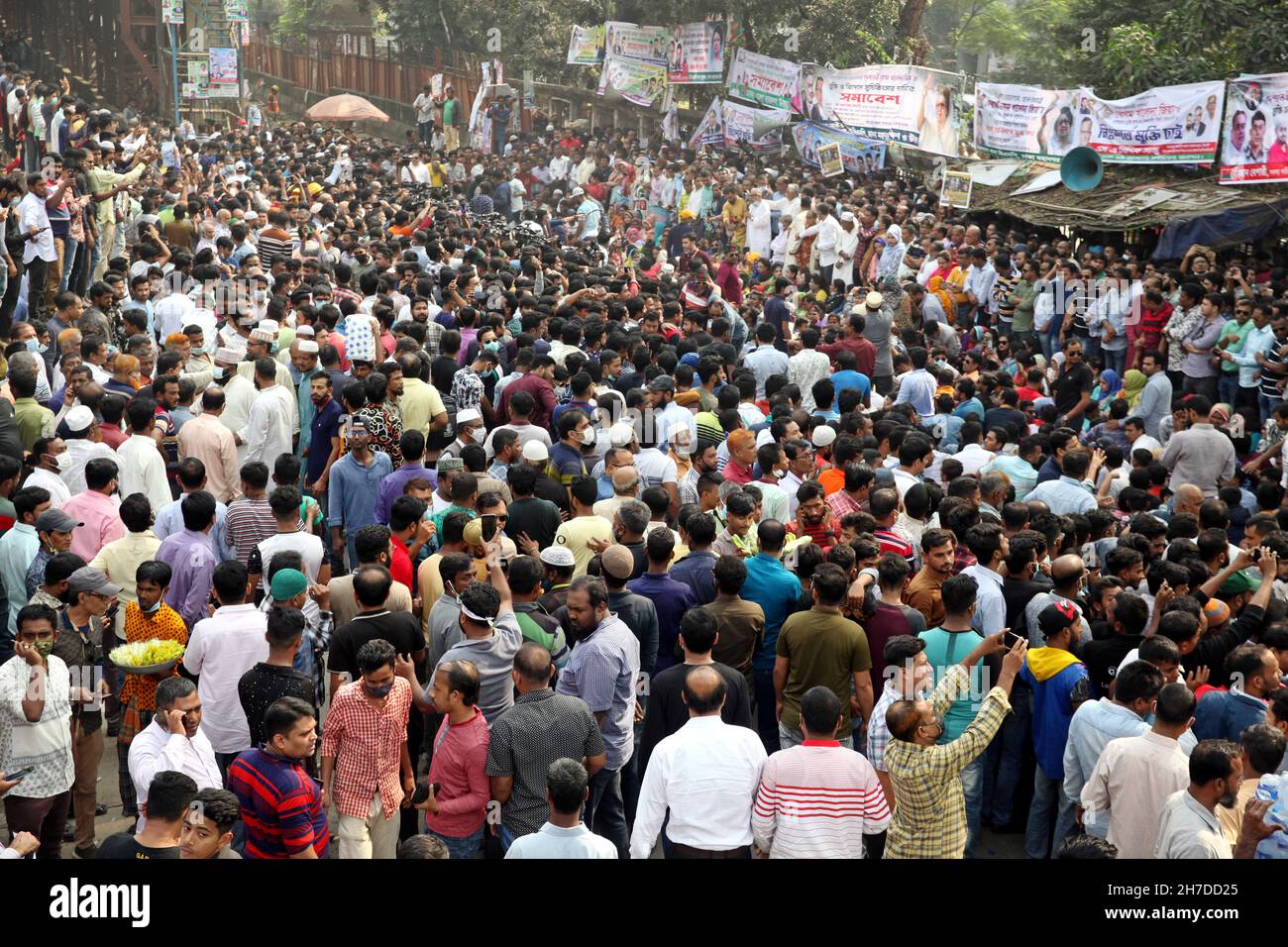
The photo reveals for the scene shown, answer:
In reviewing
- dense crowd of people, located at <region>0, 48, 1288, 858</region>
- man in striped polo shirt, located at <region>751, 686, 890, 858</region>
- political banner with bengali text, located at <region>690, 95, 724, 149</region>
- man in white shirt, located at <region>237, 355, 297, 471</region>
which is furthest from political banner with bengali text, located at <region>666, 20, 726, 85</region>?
man in striped polo shirt, located at <region>751, 686, 890, 858</region>

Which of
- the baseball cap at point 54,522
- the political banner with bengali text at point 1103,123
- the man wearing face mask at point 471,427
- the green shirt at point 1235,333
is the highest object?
the political banner with bengali text at point 1103,123

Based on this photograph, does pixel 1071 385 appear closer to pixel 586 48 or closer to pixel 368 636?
pixel 368 636

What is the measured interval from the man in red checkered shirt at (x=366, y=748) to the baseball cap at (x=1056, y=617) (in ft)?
9.54

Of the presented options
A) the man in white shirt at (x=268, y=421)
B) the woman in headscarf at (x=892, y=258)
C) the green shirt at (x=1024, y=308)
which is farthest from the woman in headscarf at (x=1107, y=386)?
the man in white shirt at (x=268, y=421)

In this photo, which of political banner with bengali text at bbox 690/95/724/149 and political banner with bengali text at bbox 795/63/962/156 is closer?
political banner with bengali text at bbox 795/63/962/156

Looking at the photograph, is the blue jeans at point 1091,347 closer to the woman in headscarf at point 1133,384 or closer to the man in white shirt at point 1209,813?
the woman in headscarf at point 1133,384

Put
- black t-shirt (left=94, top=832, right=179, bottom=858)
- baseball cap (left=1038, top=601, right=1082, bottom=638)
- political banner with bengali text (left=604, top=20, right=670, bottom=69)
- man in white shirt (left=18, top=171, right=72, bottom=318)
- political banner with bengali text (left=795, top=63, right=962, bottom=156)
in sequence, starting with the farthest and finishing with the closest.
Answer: political banner with bengali text (left=604, top=20, right=670, bottom=69) → political banner with bengali text (left=795, top=63, right=962, bottom=156) → man in white shirt (left=18, top=171, right=72, bottom=318) → baseball cap (left=1038, top=601, right=1082, bottom=638) → black t-shirt (left=94, top=832, right=179, bottom=858)

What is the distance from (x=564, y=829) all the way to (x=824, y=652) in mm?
1935

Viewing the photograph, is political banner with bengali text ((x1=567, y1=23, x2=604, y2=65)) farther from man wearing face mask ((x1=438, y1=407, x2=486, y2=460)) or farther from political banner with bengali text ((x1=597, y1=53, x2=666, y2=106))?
man wearing face mask ((x1=438, y1=407, x2=486, y2=460))

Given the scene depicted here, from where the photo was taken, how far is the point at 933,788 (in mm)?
5246

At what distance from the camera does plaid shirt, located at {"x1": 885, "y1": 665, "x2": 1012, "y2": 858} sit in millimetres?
5207

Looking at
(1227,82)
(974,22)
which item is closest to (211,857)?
(1227,82)

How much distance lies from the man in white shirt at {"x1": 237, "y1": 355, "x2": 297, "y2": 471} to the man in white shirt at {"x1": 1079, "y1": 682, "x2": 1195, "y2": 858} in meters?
5.81

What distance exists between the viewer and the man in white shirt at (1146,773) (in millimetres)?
5254
